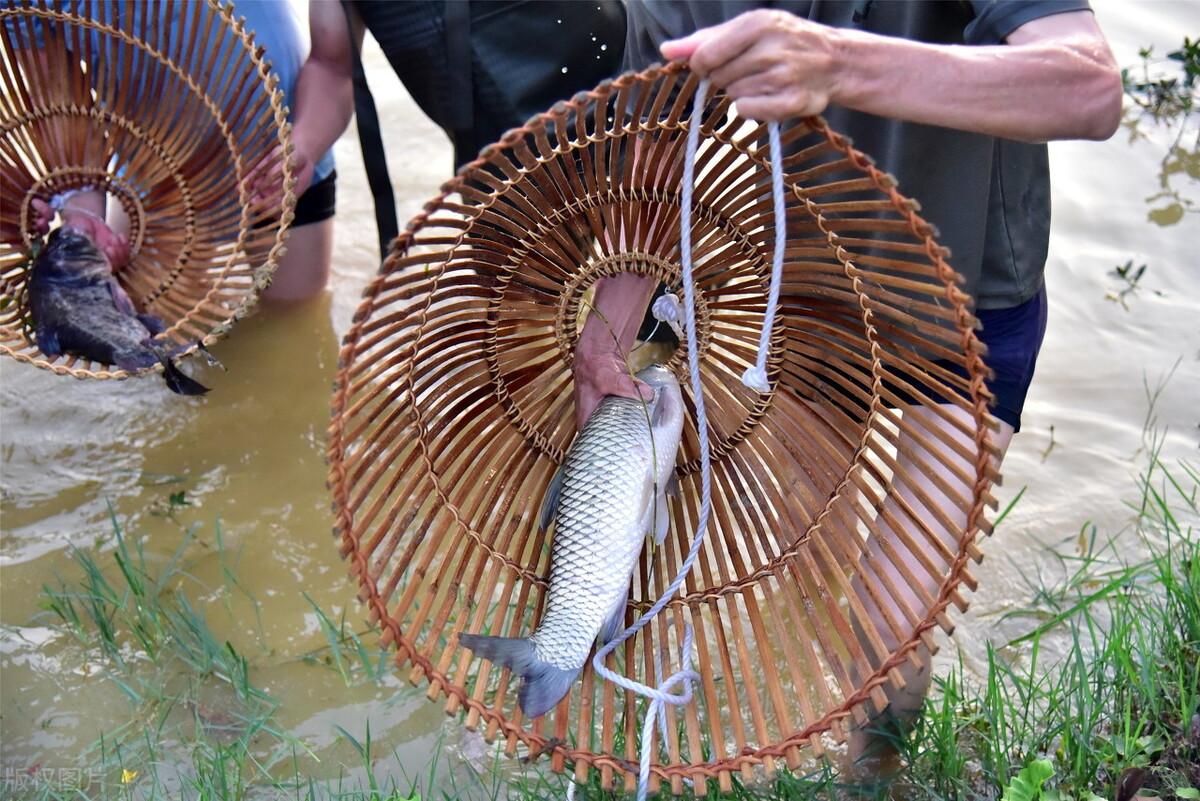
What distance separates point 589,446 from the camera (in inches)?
77.0

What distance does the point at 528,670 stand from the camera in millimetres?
1794

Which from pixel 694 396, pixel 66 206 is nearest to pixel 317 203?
pixel 66 206

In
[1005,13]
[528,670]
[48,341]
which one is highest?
[1005,13]

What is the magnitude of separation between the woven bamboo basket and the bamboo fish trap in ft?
3.29

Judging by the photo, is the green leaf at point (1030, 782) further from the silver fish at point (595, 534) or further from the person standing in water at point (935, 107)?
the silver fish at point (595, 534)

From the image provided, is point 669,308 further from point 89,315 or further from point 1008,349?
point 89,315

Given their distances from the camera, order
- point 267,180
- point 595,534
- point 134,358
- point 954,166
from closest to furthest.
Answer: point 595,534 → point 954,166 → point 134,358 → point 267,180

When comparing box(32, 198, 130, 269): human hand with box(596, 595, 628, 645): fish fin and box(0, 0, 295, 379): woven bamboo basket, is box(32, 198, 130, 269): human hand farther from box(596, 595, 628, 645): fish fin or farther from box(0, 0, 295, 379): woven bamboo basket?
box(596, 595, 628, 645): fish fin

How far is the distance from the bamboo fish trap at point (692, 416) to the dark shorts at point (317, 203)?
1.51 meters

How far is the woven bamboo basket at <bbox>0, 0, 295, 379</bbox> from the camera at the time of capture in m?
2.89

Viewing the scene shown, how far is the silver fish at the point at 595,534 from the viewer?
1.79 metres

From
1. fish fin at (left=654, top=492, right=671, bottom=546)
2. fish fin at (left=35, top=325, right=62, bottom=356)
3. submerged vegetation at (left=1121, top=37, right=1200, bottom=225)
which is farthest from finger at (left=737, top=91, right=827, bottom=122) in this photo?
submerged vegetation at (left=1121, top=37, right=1200, bottom=225)

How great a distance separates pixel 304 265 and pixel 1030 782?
2.71m

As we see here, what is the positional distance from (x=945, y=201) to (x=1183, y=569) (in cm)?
93
